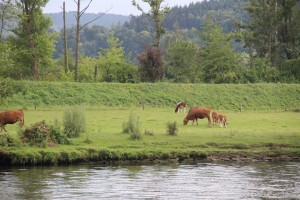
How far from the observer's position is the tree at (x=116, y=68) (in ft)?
241

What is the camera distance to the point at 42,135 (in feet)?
92.9

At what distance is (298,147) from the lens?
31094 millimetres

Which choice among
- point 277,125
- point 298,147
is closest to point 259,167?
point 298,147

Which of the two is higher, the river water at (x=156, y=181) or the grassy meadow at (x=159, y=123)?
the grassy meadow at (x=159, y=123)

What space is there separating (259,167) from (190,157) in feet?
11.7

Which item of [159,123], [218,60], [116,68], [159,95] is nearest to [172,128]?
[159,123]

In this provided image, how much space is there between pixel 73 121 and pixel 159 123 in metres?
9.94

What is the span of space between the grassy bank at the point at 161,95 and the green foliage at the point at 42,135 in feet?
90.5

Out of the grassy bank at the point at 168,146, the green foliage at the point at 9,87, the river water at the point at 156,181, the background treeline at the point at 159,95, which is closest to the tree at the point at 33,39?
the background treeline at the point at 159,95

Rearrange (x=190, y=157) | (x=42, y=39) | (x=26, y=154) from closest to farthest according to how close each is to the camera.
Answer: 1. (x=26, y=154)
2. (x=190, y=157)
3. (x=42, y=39)

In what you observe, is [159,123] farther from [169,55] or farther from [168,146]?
[169,55]

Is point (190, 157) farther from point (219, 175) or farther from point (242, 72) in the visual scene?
point (242, 72)

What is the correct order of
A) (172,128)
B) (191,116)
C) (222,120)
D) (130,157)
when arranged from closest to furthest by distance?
(130,157), (172,128), (222,120), (191,116)

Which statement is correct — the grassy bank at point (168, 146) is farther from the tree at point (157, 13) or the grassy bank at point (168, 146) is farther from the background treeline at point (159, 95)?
the tree at point (157, 13)
